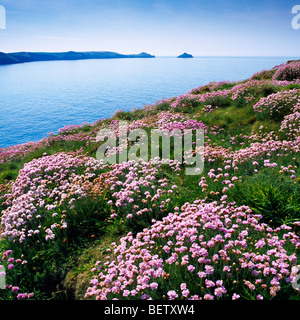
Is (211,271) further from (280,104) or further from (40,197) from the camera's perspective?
(280,104)

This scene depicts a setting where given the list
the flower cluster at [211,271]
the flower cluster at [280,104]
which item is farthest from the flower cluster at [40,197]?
the flower cluster at [280,104]

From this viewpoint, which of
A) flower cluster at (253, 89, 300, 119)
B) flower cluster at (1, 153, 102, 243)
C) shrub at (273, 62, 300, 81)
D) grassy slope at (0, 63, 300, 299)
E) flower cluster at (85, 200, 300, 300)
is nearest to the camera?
flower cluster at (85, 200, 300, 300)

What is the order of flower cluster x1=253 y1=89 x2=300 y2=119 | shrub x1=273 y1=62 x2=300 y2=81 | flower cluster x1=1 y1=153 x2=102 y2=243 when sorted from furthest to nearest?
shrub x1=273 y1=62 x2=300 y2=81, flower cluster x1=253 y1=89 x2=300 y2=119, flower cluster x1=1 y1=153 x2=102 y2=243

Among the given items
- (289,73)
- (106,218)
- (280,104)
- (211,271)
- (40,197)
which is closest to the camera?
(211,271)

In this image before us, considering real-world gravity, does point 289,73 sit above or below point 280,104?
above

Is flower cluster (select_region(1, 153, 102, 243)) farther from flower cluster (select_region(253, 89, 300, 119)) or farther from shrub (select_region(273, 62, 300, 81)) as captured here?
shrub (select_region(273, 62, 300, 81))

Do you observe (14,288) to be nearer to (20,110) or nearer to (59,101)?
(20,110)

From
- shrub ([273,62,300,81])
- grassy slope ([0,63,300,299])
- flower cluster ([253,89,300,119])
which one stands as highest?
shrub ([273,62,300,81])

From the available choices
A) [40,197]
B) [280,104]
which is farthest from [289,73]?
[40,197]

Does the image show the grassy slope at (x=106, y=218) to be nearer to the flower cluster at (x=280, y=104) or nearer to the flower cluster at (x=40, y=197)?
the flower cluster at (x=40, y=197)

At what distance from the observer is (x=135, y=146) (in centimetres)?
978

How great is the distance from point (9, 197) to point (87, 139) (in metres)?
6.64

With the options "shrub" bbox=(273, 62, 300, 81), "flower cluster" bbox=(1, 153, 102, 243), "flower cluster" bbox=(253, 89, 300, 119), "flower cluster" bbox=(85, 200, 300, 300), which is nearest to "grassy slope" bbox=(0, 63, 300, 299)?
"flower cluster" bbox=(1, 153, 102, 243)

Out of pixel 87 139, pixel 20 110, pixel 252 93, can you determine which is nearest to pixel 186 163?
pixel 87 139
